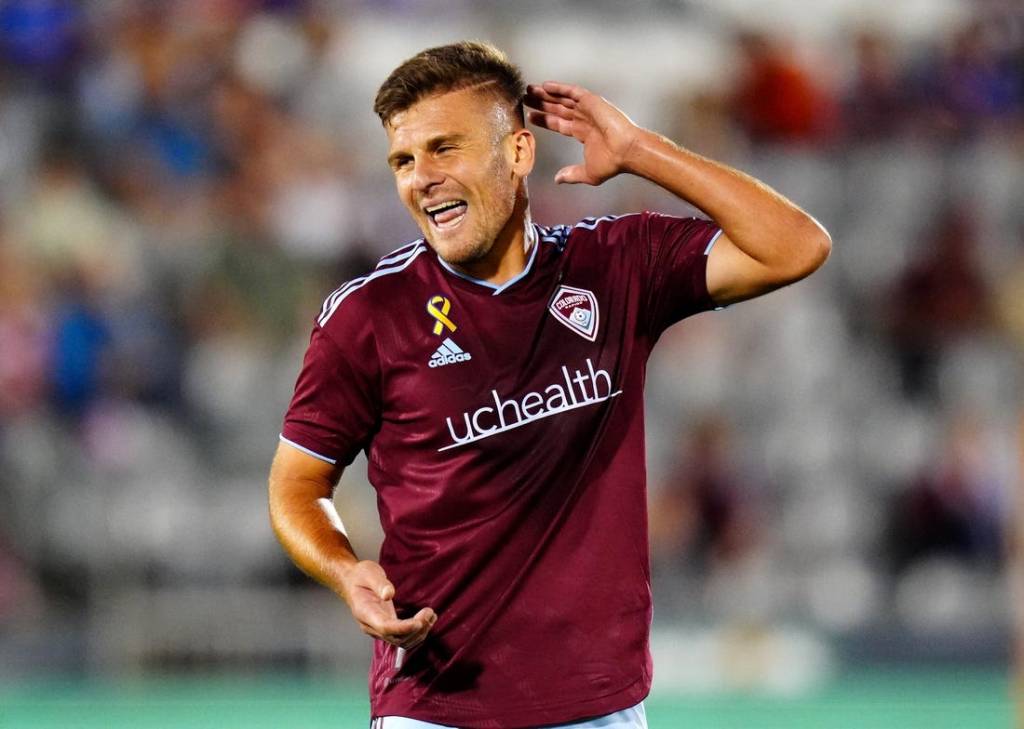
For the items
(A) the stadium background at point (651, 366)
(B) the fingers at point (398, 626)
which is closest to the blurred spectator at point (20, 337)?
(A) the stadium background at point (651, 366)

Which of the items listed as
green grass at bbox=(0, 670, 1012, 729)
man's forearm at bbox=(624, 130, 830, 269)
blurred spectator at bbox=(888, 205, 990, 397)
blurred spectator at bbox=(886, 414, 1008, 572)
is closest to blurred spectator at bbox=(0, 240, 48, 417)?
green grass at bbox=(0, 670, 1012, 729)

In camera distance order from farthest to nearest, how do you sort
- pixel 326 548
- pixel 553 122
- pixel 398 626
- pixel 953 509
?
1. pixel 953 509
2. pixel 553 122
3. pixel 326 548
4. pixel 398 626

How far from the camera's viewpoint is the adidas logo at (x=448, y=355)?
425 cm

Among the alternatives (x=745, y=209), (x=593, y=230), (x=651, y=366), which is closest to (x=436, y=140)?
(x=593, y=230)

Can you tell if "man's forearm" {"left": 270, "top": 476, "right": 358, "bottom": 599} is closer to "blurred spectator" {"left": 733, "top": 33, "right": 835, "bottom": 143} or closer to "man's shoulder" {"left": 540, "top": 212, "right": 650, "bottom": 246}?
"man's shoulder" {"left": 540, "top": 212, "right": 650, "bottom": 246}

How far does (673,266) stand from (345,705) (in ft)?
21.2

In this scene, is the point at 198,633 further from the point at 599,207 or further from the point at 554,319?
the point at 554,319

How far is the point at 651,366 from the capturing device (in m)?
11.7

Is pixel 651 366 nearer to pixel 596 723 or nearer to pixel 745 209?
pixel 745 209

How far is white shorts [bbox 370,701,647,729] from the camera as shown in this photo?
4.18m

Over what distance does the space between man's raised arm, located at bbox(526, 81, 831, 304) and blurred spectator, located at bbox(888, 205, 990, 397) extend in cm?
782

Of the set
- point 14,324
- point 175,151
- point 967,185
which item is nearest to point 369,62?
point 175,151

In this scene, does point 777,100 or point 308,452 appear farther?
point 777,100

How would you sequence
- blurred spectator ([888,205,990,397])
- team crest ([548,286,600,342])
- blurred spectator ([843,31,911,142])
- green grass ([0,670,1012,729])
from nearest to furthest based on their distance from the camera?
team crest ([548,286,600,342]), green grass ([0,670,1012,729]), blurred spectator ([888,205,990,397]), blurred spectator ([843,31,911,142])
